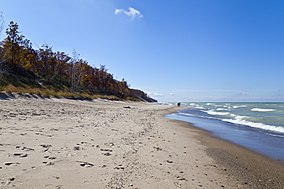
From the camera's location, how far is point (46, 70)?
5875 cm

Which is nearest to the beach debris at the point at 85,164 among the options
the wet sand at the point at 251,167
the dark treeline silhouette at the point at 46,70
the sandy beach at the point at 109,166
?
the sandy beach at the point at 109,166

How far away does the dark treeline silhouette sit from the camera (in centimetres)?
4103

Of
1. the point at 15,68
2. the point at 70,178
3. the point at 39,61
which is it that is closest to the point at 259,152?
the point at 70,178

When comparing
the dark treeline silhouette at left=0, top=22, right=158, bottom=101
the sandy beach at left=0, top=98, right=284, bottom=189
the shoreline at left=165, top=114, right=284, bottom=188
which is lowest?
the shoreline at left=165, top=114, right=284, bottom=188

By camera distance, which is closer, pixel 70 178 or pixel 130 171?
pixel 70 178

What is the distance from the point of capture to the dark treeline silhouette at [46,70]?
41.0 metres

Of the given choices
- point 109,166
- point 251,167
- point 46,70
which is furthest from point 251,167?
point 46,70

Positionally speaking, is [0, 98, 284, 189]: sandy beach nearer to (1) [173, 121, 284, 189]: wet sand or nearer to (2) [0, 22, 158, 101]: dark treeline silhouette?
(1) [173, 121, 284, 189]: wet sand

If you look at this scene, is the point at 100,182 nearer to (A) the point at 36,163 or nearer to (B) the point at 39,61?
(A) the point at 36,163

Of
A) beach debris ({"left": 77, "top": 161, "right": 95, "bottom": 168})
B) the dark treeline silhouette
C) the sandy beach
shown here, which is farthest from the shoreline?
the dark treeline silhouette

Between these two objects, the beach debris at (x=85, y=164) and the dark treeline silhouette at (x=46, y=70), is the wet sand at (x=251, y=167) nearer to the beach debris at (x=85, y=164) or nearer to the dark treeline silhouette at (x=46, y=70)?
the beach debris at (x=85, y=164)

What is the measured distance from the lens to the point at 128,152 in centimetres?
716

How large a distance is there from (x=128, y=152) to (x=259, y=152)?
20.9ft

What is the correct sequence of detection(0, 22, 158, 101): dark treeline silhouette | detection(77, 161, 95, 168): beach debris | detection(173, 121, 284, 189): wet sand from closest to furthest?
detection(77, 161, 95, 168): beach debris
detection(173, 121, 284, 189): wet sand
detection(0, 22, 158, 101): dark treeline silhouette
